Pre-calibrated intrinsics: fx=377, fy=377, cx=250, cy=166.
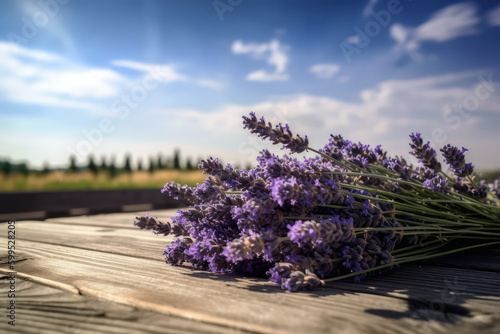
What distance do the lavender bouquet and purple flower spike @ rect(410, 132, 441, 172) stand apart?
0.56ft

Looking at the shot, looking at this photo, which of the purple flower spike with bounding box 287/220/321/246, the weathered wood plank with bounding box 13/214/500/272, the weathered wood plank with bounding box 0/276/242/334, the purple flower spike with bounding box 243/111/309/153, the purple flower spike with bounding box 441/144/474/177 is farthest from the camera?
the purple flower spike with bounding box 441/144/474/177

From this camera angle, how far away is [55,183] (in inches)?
291

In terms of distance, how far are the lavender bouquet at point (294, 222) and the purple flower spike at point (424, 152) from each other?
0.56 feet

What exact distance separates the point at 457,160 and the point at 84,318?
1.40 meters

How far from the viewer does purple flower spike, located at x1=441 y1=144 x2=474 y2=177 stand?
149 centimetres

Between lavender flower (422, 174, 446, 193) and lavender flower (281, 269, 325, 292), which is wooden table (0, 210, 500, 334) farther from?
lavender flower (422, 174, 446, 193)

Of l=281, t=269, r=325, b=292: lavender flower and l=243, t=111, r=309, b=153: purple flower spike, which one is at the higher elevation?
l=243, t=111, r=309, b=153: purple flower spike

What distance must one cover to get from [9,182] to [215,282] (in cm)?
796

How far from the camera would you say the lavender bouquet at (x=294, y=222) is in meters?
0.95

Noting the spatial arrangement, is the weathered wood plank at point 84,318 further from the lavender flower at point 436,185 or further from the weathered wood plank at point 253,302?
the lavender flower at point 436,185

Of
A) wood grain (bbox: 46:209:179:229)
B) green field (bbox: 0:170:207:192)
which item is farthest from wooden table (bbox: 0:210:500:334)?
green field (bbox: 0:170:207:192)

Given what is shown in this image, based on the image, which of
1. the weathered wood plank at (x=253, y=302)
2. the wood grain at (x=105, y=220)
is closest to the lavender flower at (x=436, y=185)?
the weathered wood plank at (x=253, y=302)

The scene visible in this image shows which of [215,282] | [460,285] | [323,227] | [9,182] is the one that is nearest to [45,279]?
[215,282]

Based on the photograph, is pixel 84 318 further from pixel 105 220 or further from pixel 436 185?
pixel 105 220
